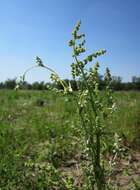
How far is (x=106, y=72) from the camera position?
2.51 m

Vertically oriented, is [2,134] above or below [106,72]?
below

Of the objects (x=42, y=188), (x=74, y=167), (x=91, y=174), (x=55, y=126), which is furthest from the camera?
(x=55, y=126)

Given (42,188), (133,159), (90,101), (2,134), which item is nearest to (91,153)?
(90,101)

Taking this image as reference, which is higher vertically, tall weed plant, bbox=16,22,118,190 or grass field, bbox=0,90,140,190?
tall weed plant, bbox=16,22,118,190

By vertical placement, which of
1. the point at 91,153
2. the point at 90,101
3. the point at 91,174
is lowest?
the point at 91,174

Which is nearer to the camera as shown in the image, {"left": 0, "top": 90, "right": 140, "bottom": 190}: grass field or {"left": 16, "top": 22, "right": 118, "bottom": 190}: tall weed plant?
{"left": 16, "top": 22, "right": 118, "bottom": 190}: tall weed plant

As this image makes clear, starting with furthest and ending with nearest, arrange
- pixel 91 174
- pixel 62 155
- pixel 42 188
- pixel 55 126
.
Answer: pixel 55 126
pixel 62 155
pixel 42 188
pixel 91 174

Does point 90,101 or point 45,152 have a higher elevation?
point 90,101

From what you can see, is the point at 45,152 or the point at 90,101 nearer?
the point at 90,101

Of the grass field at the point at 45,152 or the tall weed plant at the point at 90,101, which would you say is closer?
the tall weed plant at the point at 90,101

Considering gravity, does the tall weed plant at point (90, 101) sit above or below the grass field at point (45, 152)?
above

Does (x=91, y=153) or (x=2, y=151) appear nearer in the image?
(x=91, y=153)

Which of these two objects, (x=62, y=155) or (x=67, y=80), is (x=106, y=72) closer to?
(x=67, y=80)

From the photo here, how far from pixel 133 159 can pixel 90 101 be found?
2739 millimetres
